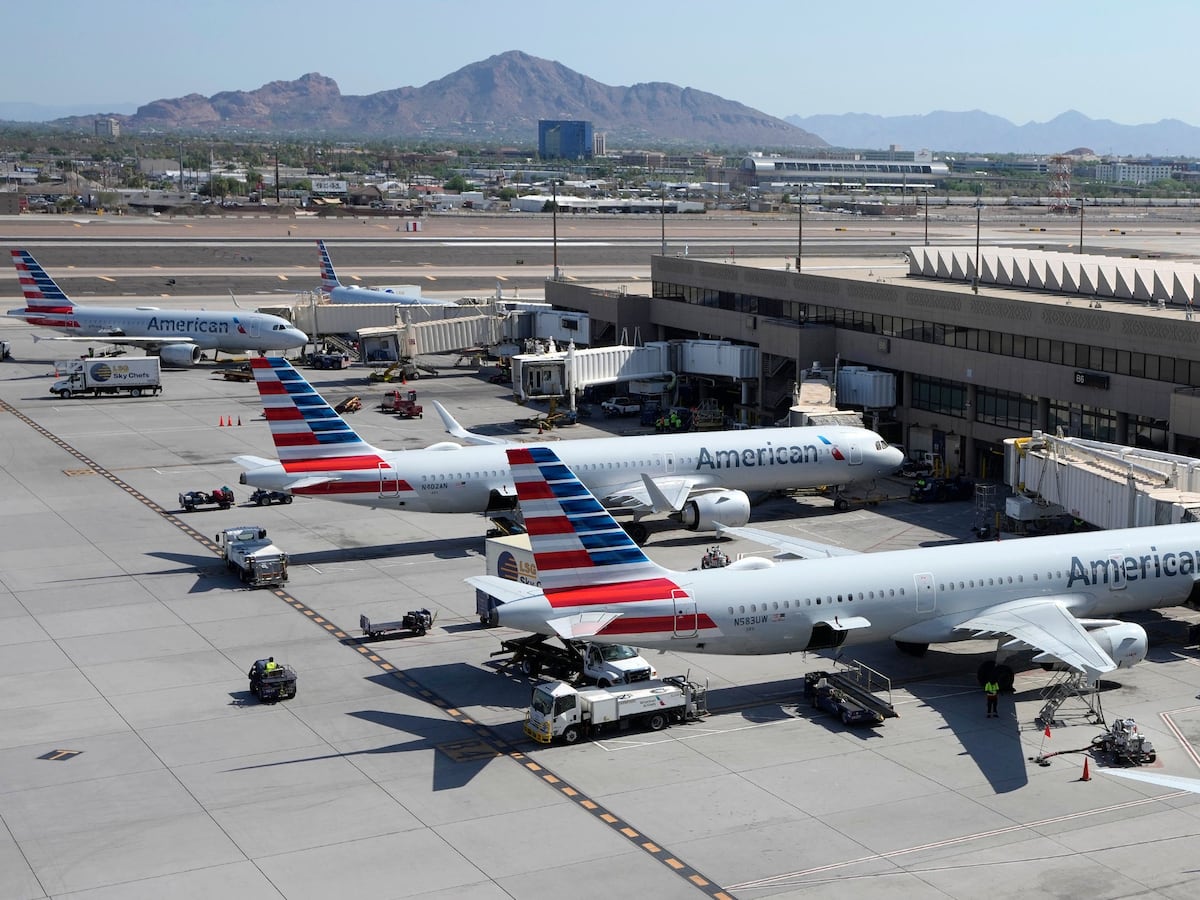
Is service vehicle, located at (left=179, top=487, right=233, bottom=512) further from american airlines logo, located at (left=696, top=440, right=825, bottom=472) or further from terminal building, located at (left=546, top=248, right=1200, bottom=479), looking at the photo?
terminal building, located at (left=546, top=248, right=1200, bottom=479)

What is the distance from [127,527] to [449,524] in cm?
1423

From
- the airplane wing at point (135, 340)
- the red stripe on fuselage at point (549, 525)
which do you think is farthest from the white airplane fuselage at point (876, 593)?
the airplane wing at point (135, 340)

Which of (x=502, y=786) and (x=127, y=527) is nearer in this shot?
(x=502, y=786)

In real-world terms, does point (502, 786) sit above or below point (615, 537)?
below

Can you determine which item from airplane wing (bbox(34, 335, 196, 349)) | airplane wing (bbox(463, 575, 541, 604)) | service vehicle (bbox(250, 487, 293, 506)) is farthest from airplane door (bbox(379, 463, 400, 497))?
airplane wing (bbox(34, 335, 196, 349))

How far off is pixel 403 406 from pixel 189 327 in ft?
100

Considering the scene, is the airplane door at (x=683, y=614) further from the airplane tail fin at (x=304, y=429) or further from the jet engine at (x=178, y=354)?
the jet engine at (x=178, y=354)

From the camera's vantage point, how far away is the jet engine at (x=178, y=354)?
115 m

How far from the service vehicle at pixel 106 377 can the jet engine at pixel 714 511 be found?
52770mm

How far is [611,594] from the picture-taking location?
3978 cm

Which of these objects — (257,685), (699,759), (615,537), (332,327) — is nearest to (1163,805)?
(699,759)

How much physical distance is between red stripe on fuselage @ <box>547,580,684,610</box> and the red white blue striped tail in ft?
0.38

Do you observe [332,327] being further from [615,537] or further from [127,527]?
[615,537]

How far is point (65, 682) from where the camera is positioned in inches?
1727
